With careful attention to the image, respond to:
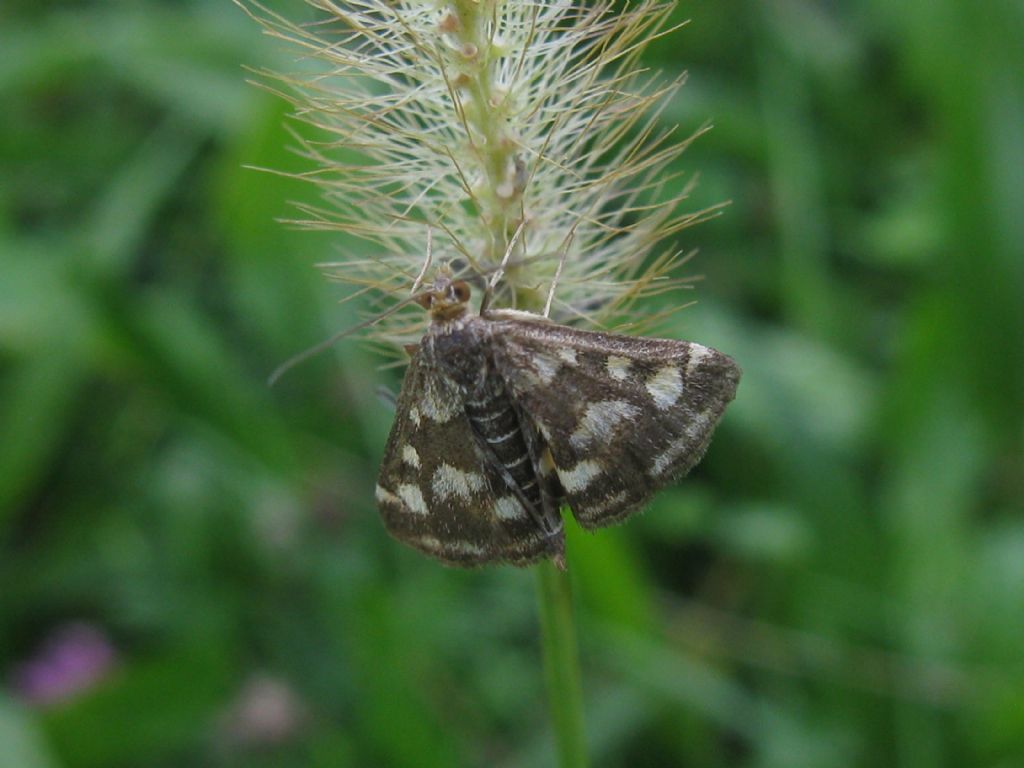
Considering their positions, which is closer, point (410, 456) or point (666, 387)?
point (666, 387)

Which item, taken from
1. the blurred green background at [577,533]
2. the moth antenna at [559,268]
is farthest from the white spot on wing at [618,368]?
the blurred green background at [577,533]

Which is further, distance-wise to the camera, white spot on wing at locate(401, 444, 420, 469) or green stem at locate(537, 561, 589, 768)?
white spot on wing at locate(401, 444, 420, 469)

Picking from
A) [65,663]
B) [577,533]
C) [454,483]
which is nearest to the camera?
[454,483]

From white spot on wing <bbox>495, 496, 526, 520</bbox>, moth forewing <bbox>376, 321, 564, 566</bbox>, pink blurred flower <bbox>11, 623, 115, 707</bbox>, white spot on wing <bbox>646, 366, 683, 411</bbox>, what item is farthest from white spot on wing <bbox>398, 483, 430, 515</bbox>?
pink blurred flower <bbox>11, 623, 115, 707</bbox>

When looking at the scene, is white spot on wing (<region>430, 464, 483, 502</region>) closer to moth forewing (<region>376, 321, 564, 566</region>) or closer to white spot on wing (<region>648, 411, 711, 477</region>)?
moth forewing (<region>376, 321, 564, 566</region>)

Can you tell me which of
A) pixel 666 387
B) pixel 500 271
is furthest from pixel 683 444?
pixel 500 271

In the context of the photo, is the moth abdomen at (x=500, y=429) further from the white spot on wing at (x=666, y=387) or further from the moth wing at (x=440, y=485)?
the white spot on wing at (x=666, y=387)

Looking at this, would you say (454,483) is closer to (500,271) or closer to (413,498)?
(413,498)
